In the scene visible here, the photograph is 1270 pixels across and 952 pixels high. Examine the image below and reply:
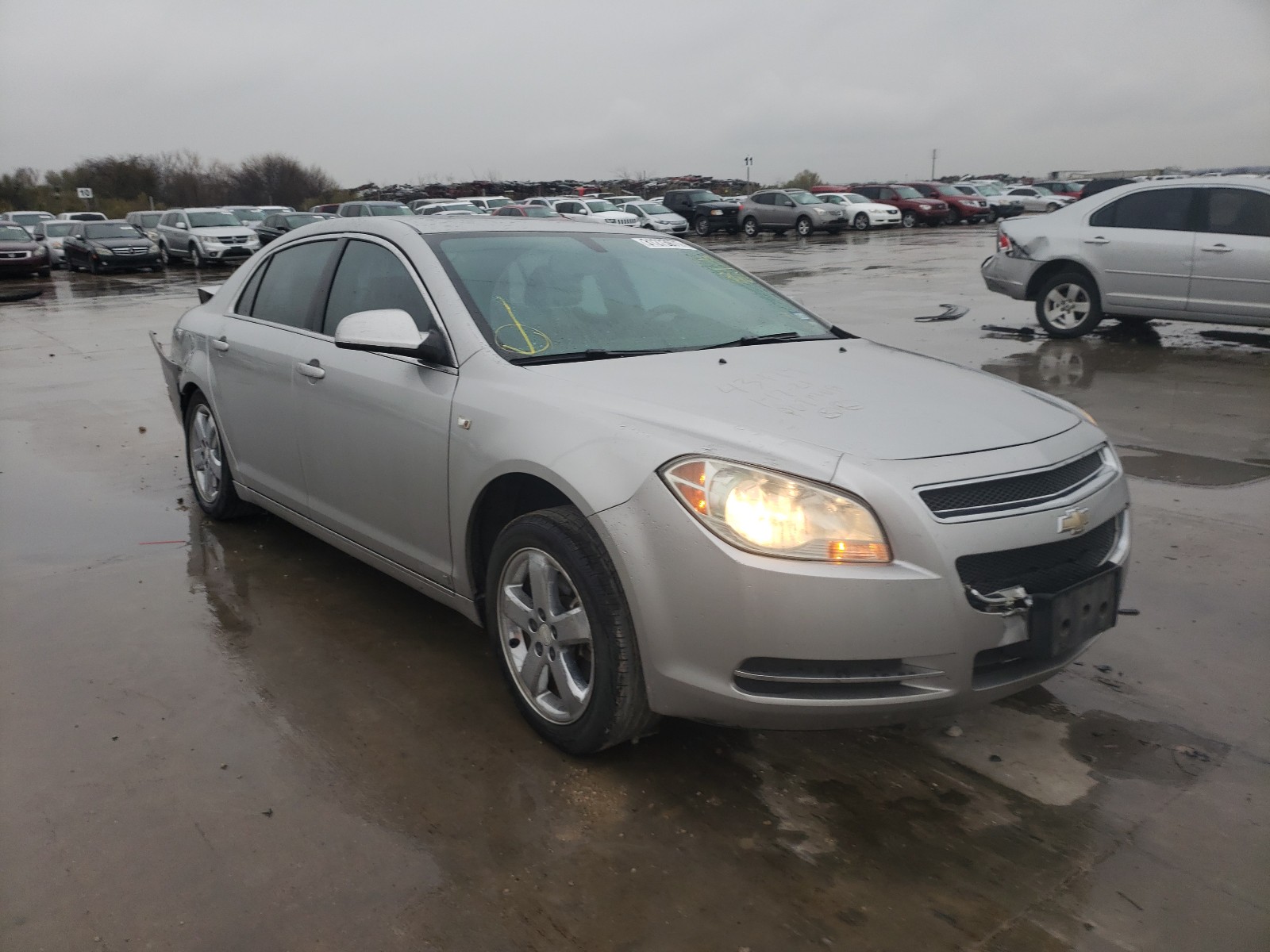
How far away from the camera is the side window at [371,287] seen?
12.0 ft

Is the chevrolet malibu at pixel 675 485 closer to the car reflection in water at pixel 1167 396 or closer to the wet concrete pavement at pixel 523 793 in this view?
the wet concrete pavement at pixel 523 793

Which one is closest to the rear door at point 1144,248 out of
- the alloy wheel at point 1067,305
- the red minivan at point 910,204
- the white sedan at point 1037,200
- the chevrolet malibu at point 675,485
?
the alloy wheel at point 1067,305

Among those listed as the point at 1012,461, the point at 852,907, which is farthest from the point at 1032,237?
the point at 852,907

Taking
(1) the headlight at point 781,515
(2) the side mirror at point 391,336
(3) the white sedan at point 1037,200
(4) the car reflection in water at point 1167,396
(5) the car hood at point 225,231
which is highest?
(3) the white sedan at point 1037,200

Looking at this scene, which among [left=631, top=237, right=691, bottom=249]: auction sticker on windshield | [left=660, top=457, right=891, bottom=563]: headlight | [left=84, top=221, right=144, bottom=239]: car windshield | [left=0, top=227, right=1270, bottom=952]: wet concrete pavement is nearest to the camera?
[left=0, top=227, right=1270, bottom=952]: wet concrete pavement

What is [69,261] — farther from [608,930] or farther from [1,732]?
[608,930]

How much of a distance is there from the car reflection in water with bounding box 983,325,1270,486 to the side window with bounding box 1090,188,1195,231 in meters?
1.23

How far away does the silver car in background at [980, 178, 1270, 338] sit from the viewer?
9.41 m

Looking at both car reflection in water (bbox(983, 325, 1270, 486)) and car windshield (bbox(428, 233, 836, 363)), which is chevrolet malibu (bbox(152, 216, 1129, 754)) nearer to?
car windshield (bbox(428, 233, 836, 363))

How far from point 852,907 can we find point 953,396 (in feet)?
5.01

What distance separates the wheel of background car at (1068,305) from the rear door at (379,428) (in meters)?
8.70

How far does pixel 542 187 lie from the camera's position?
6800 cm

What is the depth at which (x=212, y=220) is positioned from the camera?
29.0m

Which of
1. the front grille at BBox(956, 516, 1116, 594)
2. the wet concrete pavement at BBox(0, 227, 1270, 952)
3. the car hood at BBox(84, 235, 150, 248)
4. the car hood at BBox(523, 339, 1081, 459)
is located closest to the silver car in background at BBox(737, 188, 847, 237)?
the car hood at BBox(84, 235, 150, 248)
